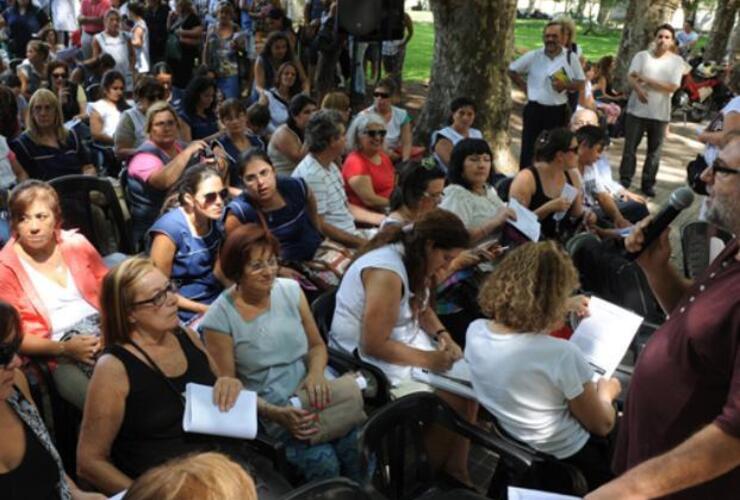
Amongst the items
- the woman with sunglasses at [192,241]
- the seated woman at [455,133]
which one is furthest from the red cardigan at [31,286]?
the seated woman at [455,133]

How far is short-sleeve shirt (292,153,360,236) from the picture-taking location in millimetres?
4711

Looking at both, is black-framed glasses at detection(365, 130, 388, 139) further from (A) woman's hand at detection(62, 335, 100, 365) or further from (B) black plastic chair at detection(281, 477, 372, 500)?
(B) black plastic chair at detection(281, 477, 372, 500)

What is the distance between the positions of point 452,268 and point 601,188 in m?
2.01

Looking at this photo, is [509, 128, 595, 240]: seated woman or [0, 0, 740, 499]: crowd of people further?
[509, 128, 595, 240]: seated woman

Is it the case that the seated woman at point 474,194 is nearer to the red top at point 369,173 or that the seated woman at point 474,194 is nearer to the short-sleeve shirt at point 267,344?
the red top at point 369,173

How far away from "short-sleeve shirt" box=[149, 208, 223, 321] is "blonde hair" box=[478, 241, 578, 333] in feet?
5.15

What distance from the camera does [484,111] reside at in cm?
777

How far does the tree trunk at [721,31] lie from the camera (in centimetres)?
1548

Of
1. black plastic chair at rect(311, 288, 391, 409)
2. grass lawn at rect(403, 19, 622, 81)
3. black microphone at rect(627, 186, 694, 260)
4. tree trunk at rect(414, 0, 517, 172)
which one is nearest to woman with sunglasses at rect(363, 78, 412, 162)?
tree trunk at rect(414, 0, 517, 172)

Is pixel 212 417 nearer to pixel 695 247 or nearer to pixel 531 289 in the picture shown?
pixel 531 289

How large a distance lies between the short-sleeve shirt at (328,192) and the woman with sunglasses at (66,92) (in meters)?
3.42

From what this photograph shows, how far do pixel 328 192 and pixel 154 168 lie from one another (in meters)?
1.15

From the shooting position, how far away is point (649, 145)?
7.61 meters

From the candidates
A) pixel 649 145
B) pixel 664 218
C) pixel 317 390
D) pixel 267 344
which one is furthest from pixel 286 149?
pixel 649 145
